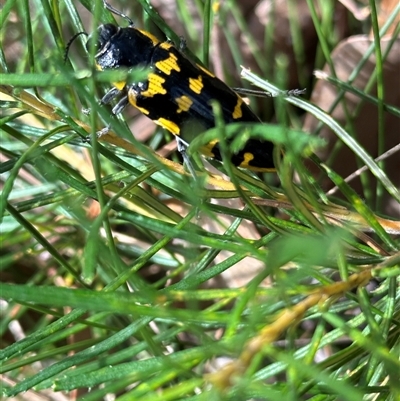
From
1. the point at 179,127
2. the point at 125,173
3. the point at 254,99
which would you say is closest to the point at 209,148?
the point at 179,127

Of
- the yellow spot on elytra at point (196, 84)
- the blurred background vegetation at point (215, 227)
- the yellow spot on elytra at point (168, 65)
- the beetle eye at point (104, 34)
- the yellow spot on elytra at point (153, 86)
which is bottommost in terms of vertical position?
the blurred background vegetation at point (215, 227)

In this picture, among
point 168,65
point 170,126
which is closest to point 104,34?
point 168,65

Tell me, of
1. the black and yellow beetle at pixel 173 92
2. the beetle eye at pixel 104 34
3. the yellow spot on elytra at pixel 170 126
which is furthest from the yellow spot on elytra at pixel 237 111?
the beetle eye at pixel 104 34

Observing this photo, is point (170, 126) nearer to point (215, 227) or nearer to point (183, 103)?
point (183, 103)

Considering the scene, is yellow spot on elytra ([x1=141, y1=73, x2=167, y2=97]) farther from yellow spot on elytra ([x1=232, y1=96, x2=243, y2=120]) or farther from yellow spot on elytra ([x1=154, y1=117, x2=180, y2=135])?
yellow spot on elytra ([x1=232, y1=96, x2=243, y2=120])

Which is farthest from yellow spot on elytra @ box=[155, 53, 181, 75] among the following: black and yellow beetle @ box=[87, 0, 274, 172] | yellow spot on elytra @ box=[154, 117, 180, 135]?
yellow spot on elytra @ box=[154, 117, 180, 135]

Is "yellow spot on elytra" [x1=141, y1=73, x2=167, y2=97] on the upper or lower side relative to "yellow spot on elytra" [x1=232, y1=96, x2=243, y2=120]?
upper

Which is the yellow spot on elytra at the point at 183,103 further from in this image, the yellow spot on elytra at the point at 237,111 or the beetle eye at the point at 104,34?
the beetle eye at the point at 104,34
